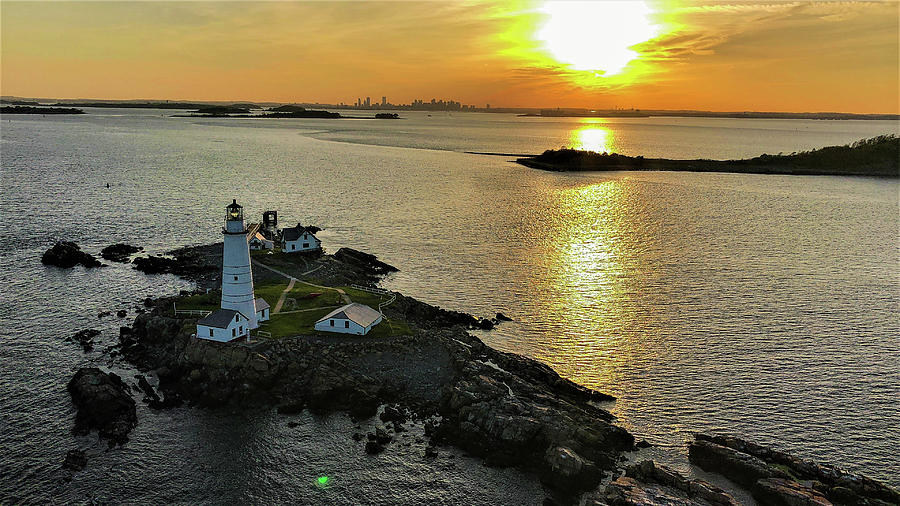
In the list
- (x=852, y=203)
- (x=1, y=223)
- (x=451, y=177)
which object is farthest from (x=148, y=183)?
(x=852, y=203)

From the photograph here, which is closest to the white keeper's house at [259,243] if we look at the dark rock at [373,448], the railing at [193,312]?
the railing at [193,312]

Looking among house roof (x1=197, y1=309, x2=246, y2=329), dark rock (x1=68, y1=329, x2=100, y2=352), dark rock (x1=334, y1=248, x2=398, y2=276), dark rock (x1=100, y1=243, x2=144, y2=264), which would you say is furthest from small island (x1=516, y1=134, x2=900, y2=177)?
dark rock (x1=68, y1=329, x2=100, y2=352)

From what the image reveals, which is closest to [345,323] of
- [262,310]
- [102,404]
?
[262,310]

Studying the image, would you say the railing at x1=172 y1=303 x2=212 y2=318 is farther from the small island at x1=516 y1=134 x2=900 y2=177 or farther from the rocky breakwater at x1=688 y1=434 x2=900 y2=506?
the small island at x1=516 y1=134 x2=900 y2=177

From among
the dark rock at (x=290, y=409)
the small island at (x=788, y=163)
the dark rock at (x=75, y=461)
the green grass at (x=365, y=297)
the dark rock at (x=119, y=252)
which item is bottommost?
the dark rock at (x=75, y=461)

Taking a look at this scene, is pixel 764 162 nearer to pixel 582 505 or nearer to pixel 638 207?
pixel 638 207

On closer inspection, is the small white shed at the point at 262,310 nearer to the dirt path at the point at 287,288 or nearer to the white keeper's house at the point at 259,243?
the dirt path at the point at 287,288

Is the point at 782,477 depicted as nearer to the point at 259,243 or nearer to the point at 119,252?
the point at 259,243
